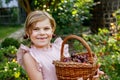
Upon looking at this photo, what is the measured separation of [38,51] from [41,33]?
121 millimetres

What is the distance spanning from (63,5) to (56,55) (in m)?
8.89

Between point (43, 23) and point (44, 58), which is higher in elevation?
point (43, 23)

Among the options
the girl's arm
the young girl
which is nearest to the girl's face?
the young girl

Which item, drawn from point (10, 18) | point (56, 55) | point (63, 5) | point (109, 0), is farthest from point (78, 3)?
point (10, 18)

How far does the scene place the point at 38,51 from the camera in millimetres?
2254

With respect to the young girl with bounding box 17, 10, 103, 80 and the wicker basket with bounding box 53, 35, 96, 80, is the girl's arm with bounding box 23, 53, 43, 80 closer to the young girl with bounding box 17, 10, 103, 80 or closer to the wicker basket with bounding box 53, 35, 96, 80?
the young girl with bounding box 17, 10, 103, 80

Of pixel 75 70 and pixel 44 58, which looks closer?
pixel 75 70

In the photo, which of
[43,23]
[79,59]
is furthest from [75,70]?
[43,23]

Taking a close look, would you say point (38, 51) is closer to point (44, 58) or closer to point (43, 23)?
point (44, 58)

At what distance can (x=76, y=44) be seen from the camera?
20.0 ft

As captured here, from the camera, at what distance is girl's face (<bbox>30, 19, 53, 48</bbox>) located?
7.22 ft

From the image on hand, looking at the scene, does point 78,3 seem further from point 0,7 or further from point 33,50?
point 0,7

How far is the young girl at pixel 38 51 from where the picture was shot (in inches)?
85.1

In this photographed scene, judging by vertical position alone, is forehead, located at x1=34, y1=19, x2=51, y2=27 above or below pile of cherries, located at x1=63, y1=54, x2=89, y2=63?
above
